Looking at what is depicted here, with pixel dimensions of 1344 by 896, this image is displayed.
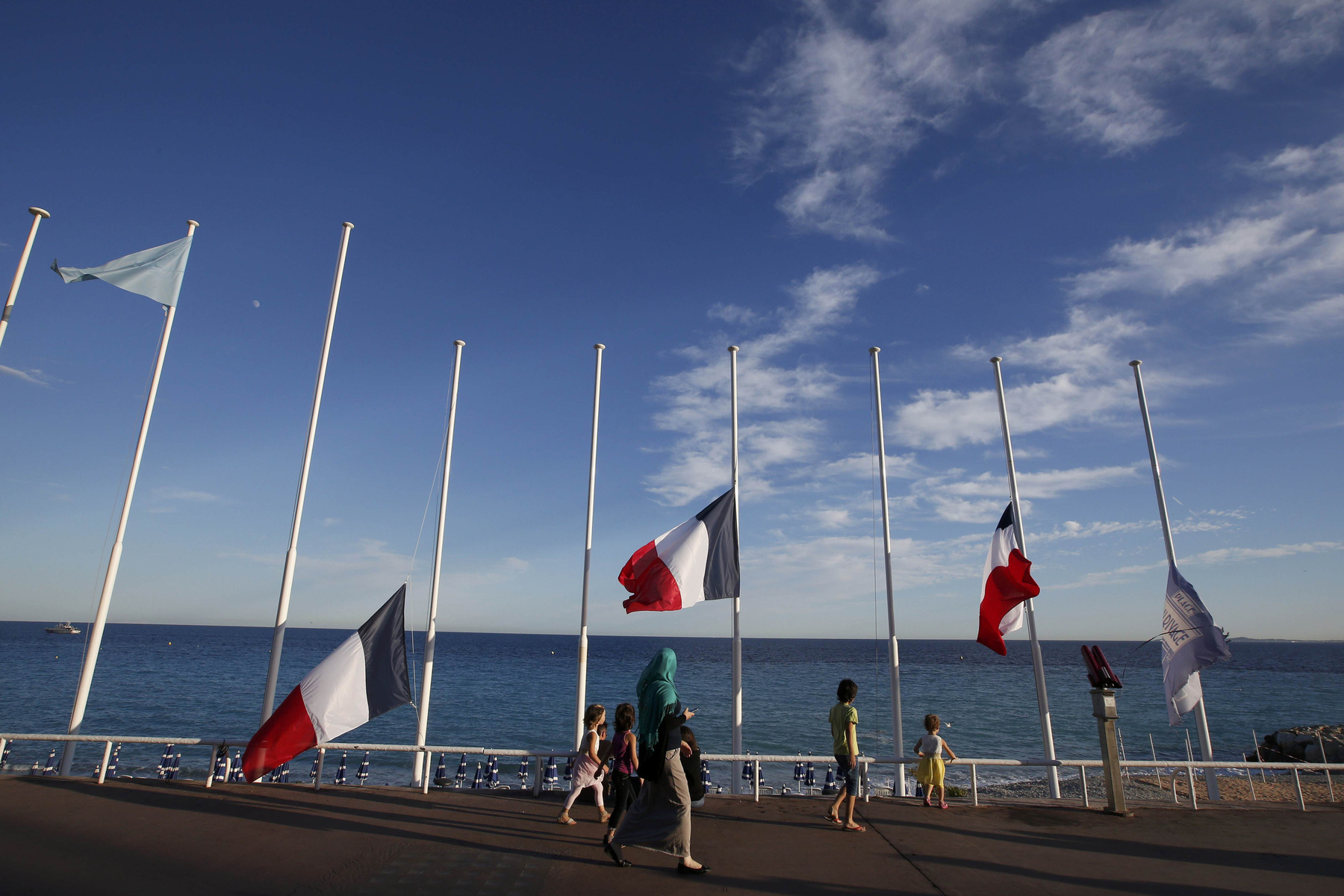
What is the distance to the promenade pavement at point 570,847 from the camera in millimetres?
6168

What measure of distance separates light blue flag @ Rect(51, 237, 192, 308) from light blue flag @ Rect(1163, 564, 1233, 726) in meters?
18.9

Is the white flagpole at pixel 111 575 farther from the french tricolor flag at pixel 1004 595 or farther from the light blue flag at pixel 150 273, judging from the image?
the french tricolor flag at pixel 1004 595

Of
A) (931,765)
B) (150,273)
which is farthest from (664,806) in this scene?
(150,273)

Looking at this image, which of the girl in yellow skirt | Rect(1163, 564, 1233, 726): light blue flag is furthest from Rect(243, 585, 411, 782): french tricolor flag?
Rect(1163, 564, 1233, 726): light blue flag

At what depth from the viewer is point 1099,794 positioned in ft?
71.4

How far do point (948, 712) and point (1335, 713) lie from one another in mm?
28396

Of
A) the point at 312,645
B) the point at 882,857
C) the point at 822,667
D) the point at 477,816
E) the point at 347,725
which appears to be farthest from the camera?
the point at 312,645

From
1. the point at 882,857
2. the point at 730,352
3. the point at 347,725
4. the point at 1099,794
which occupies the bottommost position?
the point at 1099,794

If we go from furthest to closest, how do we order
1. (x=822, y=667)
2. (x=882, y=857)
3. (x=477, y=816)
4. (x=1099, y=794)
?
(x=822, y=667) < (x=1099, y=794) < (x=477, y=816) < (x=882, y=857)

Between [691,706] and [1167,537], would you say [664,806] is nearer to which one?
[1167,537]

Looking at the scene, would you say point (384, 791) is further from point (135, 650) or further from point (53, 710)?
point (135, 650)

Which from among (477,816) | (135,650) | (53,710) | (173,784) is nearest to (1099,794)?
(477,816)

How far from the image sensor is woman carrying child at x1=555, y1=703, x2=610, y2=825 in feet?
27.1

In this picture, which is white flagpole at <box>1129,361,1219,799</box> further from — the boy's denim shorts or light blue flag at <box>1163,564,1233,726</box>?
the boy's denim shorts
